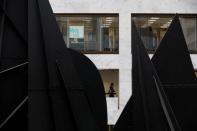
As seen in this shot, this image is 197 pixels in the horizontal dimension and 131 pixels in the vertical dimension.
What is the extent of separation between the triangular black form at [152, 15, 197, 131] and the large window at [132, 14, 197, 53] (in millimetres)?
20584

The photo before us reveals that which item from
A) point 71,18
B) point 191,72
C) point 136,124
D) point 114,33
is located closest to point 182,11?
point 114,33

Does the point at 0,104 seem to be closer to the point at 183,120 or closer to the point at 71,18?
the point at 183,120

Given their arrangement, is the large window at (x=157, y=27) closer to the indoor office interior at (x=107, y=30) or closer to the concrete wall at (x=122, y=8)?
the indoor office interior at (x=107, y=30)

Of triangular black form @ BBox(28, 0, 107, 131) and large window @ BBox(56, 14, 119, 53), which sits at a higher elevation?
large window @ BBox(56, 14, 119, 53)

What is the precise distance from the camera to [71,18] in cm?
3269

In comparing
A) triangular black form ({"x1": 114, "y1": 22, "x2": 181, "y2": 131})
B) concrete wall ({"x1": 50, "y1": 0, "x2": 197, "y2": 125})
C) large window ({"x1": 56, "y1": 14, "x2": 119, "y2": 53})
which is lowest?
triangular black form ({"x1": 114, "y1": 22, "x2": 181, "y2": 131})

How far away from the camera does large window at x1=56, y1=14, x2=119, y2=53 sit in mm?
32438

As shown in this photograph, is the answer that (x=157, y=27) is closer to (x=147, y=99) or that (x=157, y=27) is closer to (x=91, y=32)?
(x=91, y=32)

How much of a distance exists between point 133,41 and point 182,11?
2278cm

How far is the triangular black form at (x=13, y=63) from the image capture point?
35.4ft

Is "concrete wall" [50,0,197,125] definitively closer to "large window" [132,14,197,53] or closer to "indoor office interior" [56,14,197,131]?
"indoor office interior" [56,14,197,131]

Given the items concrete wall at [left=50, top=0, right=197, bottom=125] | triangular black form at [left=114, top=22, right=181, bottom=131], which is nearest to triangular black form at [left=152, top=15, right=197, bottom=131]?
triangular black form at [left=114, top=22, right=181, bottom=131]

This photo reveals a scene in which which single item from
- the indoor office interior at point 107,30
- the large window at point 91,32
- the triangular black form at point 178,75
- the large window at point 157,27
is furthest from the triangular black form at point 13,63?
the large window at point 157,27

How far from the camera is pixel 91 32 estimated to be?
108 ft
